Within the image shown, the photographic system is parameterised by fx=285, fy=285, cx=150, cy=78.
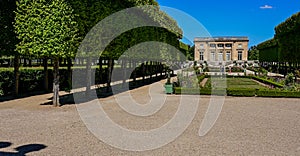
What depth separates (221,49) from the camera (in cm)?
8612

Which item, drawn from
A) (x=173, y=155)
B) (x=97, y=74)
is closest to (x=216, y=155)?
(x=173, y=155)

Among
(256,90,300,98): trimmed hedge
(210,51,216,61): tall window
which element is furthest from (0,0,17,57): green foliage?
(210,51,216,61): tall window

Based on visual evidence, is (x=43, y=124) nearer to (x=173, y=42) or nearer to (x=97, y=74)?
(x=97, y=74)

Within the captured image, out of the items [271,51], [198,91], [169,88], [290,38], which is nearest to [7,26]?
[169,88]

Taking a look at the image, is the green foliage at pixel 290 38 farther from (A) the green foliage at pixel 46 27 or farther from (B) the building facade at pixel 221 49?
(B) the building facade at pixel 221 49

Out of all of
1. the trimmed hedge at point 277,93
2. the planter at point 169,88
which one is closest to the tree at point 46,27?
the planter at point 169,88

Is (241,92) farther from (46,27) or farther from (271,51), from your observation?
(271,51)

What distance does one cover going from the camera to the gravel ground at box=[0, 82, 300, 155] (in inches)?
247

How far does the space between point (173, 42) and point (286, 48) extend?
16.5 metres

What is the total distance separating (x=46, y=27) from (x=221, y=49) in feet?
262

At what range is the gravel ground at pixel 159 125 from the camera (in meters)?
6.28

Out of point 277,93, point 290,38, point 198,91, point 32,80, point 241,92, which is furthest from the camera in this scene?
point 290,38

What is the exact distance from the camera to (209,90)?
16.5 m

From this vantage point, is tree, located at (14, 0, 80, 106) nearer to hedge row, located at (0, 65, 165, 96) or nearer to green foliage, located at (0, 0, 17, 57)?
green foliage, located at (0, 0, 17, 57)
